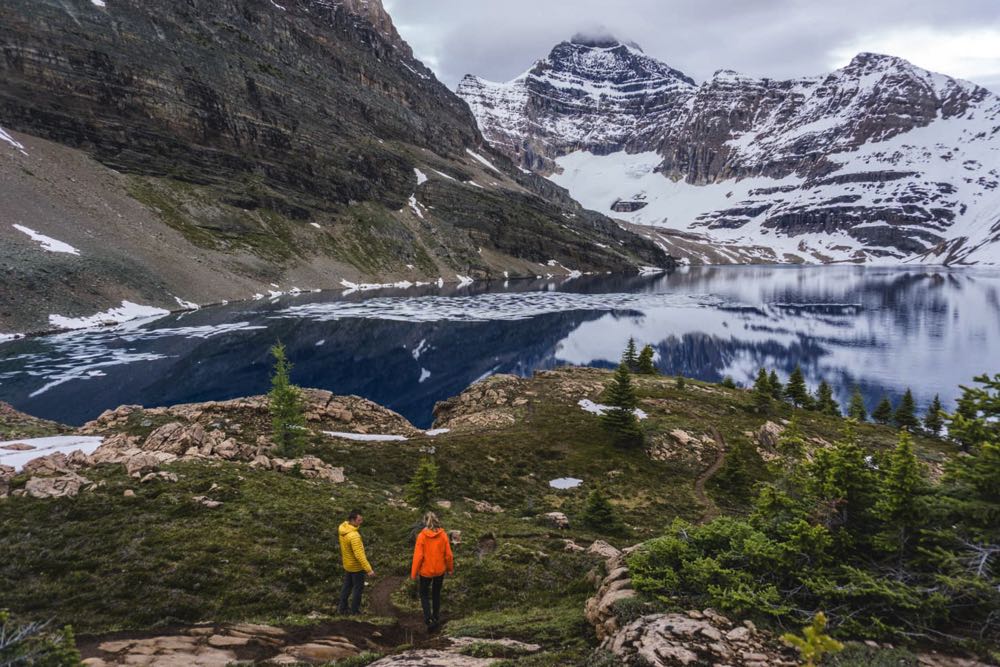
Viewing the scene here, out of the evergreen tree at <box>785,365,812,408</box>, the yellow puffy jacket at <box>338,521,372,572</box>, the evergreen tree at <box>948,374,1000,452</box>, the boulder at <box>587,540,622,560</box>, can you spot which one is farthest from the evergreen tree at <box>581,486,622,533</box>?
the evergreen tree at <box>785,365,812,408</box>

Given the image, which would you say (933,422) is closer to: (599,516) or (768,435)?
(768,435)

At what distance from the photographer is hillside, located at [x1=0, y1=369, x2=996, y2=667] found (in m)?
9.16

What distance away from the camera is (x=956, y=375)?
58250mm

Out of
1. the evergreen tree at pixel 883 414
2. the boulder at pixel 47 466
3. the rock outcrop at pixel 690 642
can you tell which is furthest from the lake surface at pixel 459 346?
the rock outcrop at pixel 690 642

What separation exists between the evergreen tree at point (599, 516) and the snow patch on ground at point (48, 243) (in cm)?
8930

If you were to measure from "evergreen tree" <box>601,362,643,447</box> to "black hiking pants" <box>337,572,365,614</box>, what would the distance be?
20.9 metres

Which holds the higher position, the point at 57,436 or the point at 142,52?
the point at 142,52

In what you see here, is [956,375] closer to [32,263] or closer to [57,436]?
[57,436]

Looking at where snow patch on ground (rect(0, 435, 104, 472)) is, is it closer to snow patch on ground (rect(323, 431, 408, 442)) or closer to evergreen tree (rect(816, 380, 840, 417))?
snow patch on ground (rect(323, 431, 408, 442))

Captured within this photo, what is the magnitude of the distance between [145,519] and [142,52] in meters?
164

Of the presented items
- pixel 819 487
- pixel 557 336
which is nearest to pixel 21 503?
pixel 819 487

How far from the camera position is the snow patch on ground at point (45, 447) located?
612 inches

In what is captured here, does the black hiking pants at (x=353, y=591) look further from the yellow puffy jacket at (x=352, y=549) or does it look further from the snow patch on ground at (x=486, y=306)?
the snow patch on ground at (x=486, y=306)

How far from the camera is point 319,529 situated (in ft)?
46.6
